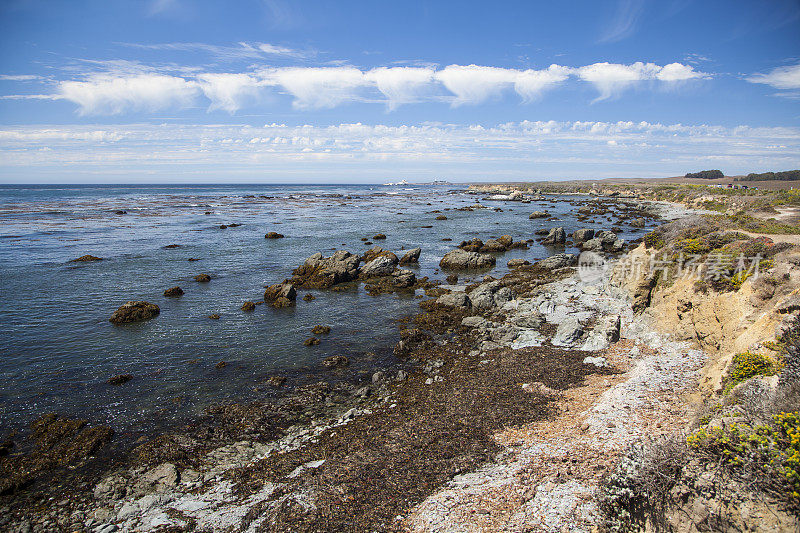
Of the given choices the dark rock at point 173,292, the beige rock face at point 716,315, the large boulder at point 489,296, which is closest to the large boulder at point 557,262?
the large boulder at point 489,296

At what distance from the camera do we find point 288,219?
78625mm

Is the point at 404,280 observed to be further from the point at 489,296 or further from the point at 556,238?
the point at 556,238

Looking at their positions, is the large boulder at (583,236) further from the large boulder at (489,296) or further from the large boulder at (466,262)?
the large boulder at (489,296)

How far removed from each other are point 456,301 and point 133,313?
21179 mm

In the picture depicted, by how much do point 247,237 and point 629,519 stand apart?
55696mm

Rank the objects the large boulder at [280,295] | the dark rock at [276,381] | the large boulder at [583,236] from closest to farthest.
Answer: the dark rock at [276,381], the large boulder at [280,295], the large boulder at [583,236]

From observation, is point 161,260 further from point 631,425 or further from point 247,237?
point 631,425

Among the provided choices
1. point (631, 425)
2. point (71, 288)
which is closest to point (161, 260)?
point (71, 288)

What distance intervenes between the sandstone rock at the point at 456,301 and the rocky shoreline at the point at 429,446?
5.08 m

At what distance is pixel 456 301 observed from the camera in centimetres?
2577

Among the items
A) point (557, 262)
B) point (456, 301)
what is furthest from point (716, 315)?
point (557, 262)

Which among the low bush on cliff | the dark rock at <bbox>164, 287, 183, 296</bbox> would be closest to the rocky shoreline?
the low bush on cliff

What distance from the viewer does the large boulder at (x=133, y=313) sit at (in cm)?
2339

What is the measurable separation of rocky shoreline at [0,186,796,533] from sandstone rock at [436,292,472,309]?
5.08 meters
